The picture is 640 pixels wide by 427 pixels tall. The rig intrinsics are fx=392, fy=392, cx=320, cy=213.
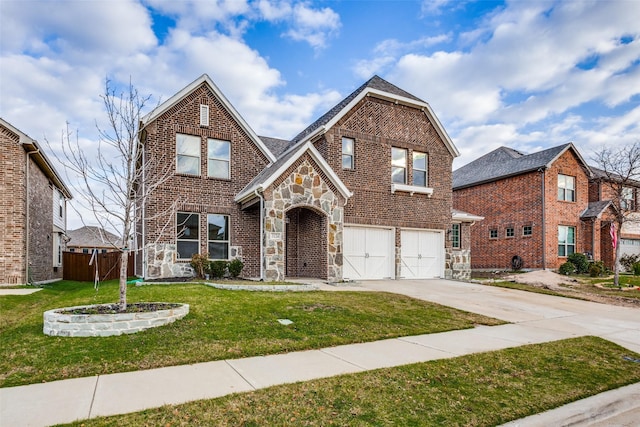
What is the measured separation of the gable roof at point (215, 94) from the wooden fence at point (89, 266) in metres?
7.38

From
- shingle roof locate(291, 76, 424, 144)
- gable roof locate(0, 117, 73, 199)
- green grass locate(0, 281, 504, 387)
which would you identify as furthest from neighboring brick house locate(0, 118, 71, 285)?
shingle roof locate(291, 76, 424, 144)

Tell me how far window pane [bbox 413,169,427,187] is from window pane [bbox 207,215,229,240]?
29.6ft

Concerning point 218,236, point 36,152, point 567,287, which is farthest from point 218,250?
point 567,287

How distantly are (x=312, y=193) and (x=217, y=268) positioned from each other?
4.39m

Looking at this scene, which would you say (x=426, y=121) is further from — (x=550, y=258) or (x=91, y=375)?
(x=91, y=375)

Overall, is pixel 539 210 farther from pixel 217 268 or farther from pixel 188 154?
pixel 188 154

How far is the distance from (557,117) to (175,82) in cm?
1976

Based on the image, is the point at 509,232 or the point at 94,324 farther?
the point at 509,232

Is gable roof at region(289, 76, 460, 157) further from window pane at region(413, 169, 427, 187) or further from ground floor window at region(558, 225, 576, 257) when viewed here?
ground floor window at region(558, 225, 576, 257)

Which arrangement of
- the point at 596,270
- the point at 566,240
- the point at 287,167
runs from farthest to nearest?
the point at 566,240 < the point at 596,270 < the point at 287,167

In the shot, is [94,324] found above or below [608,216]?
below

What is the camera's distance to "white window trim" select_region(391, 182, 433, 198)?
57.8 ft

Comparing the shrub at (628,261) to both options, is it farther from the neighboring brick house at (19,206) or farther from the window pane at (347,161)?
the neighboring brick house at (19,206)

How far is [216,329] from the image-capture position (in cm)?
712
